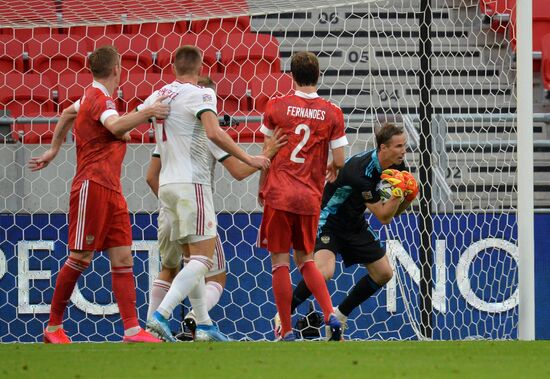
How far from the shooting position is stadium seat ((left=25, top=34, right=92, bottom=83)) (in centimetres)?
949

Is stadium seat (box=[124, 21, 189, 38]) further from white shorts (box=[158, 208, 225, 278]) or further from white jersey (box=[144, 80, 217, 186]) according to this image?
white jersey (box=[144, 80, 217, 186])

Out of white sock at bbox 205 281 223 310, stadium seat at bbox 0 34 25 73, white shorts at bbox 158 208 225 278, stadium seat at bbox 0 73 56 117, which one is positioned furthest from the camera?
stadium seat at bbox 0 34 25 73

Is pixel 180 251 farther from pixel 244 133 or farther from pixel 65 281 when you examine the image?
pixel 244 133

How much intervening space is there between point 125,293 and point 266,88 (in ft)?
10.7

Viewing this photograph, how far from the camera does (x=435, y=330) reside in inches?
332

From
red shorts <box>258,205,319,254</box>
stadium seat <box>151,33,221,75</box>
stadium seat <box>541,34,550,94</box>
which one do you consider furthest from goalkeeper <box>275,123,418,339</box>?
stadium seat <box>541,34,550,94</box>

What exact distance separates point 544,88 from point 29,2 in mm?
4700

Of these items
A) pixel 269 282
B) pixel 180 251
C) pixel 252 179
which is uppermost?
pixel 252 179

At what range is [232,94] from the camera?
9.20m

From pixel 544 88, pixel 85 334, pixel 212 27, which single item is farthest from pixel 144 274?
pixel 544 88

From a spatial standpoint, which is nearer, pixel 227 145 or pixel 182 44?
pixel 227 145

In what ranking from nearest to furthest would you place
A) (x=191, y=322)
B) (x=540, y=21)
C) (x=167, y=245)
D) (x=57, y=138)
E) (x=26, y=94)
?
(x=57, y=138) → (x=167, y=245) → (x=191, y=322) → (x=26, y=94) → (x=540, y=21)

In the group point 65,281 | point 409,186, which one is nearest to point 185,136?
point 65,281

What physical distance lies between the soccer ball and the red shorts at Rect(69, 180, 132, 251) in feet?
5.49
